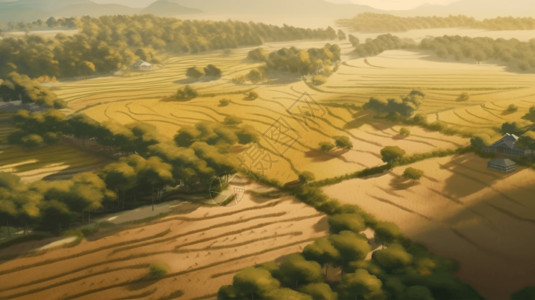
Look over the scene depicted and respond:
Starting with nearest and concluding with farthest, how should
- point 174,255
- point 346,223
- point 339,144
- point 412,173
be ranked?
point 346,223 → point 174,255 → point 412,173 → point 339,144

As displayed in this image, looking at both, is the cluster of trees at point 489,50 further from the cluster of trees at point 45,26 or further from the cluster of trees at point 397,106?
the cluster of trees at point 45,26

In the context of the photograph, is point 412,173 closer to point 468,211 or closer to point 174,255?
point 468,211

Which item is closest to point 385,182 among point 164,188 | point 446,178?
point 446,178

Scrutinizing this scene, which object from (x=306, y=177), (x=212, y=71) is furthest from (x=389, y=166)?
(x=212, y=71)

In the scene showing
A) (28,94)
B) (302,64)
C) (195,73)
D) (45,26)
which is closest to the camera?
(28,94)

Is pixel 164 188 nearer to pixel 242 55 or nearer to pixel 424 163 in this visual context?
pixel 424 163
